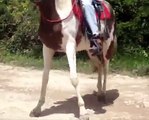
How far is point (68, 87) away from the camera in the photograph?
766 centimetres

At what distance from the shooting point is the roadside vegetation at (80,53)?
917 cm

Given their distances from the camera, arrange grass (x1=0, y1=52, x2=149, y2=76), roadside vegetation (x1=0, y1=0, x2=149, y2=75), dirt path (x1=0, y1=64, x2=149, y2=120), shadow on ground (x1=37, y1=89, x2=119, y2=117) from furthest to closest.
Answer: roadside vegetation (x1=0, y1=0, x2=149, y2=75) → grass (x1=0, y1=52, x2=149, y2=76) → shadow on ground (x1=37, y1=89, x2=119, y2=117) → dirt path (x1=0, y1=64, x2=149, y2=120)

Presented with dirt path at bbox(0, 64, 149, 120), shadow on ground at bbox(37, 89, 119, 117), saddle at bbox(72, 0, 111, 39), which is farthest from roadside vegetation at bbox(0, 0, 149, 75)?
saddle at bbox(72, 0, 111, 39)

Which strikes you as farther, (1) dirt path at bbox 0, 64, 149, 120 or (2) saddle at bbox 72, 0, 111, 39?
(1) dirt path at bbox 0, 64, 149, 120

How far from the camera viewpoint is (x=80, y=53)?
9.72 m

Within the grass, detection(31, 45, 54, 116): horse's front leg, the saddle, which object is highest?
the saddle

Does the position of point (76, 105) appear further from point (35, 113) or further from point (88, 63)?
point (88, 63)

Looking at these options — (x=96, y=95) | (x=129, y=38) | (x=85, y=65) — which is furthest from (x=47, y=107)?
(x=129, y=38)

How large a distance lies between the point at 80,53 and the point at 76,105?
3.09 meters

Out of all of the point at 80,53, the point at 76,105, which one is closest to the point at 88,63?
the point at 80,53

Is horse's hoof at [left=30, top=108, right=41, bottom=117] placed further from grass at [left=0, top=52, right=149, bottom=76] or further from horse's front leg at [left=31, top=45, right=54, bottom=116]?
grass at [left=0, top=52, right=149, bottom=76]

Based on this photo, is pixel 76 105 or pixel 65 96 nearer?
pixel 76 105

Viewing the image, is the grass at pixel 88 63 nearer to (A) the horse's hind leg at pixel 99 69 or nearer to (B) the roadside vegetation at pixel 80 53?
(B) the roadside vegetation at pixel 80 53

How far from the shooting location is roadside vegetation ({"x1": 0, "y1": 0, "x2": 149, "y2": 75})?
9.17 meters
